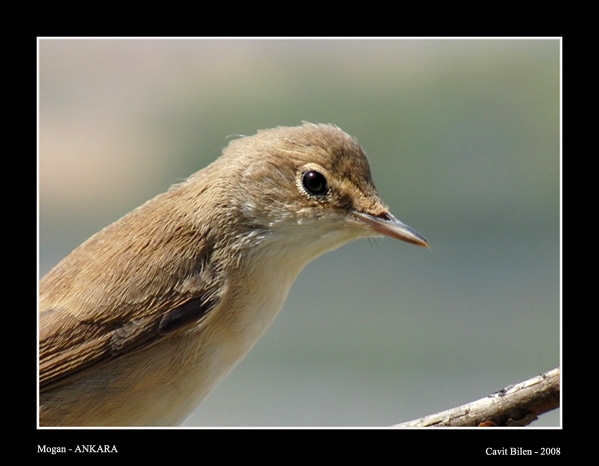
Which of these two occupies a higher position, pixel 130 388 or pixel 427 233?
pixel 427 233

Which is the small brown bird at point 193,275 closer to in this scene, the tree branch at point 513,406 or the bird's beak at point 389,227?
the bird's beak at point 389,227

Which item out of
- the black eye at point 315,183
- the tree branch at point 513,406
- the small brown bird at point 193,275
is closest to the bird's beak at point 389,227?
the small brown bird at point 193,275

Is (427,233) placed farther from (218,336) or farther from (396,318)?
(218,336)

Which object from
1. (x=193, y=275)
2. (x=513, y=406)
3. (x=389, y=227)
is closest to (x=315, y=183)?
(x=389, y=227)

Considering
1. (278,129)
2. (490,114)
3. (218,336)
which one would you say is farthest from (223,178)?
(490,114)

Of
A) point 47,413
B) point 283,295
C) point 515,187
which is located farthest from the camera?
point 515,187

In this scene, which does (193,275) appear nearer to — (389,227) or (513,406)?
(389,227)
